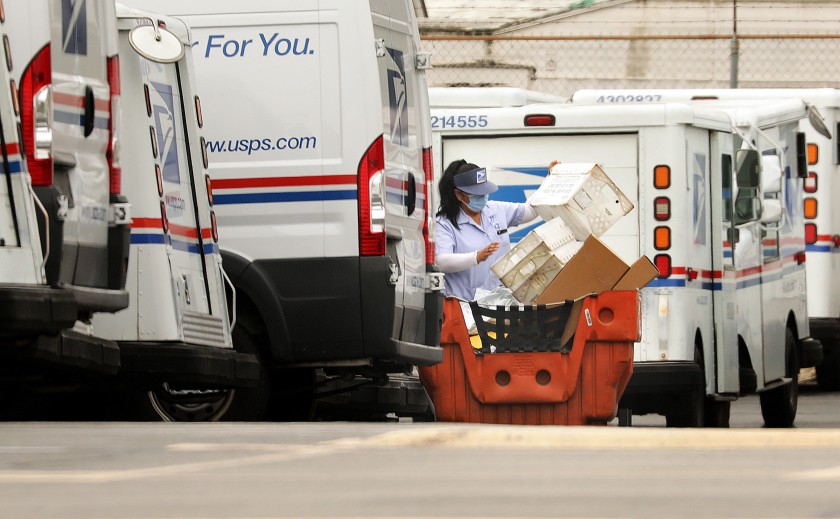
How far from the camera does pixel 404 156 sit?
437 inches

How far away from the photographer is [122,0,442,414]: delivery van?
10422mm

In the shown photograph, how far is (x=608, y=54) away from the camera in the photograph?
2961 cm

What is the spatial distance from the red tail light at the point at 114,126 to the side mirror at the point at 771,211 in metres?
6.74

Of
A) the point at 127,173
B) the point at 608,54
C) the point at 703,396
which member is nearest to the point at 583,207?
the point at 703,396

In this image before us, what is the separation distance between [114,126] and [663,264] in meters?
5.00

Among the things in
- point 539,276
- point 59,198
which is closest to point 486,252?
point 539,276

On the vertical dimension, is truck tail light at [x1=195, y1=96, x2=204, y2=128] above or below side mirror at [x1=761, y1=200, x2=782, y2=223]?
above

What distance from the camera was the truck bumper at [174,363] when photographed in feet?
31.7

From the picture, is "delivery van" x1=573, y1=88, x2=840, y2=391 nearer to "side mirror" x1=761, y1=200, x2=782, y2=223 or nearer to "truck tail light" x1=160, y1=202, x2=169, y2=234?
"side mirror" x1=761, y1=200, x2=782, y2=223

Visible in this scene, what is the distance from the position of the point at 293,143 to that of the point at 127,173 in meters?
1.00

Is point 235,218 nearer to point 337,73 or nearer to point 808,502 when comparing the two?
point 337,73

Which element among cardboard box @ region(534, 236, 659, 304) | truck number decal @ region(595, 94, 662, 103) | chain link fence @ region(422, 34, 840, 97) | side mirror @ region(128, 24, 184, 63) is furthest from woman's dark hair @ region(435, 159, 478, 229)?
chain link fence @ region(422, 34, 840, 97)

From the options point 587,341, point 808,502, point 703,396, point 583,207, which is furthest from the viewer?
point 703,396

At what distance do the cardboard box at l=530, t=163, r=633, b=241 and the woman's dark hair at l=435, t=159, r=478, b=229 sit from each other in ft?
1.68
